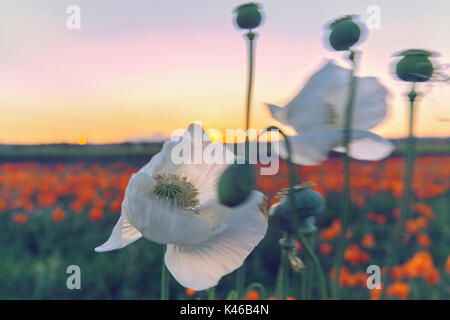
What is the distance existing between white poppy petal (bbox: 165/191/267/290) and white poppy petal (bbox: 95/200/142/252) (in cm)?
4

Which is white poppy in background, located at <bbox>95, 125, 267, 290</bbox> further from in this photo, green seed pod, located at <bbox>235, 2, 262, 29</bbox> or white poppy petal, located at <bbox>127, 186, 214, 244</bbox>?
green seed pod, located at <bbox>235, 2, 262, 29</bbox>

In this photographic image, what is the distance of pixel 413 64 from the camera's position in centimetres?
35

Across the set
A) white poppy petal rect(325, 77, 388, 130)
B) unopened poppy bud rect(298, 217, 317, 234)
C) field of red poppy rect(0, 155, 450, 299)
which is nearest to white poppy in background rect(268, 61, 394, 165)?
white poppy petal rect(325, 77, 388, 130)

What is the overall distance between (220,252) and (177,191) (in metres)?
0.07

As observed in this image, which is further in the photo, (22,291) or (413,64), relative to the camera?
(22,291)

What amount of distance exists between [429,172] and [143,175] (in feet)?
9.42

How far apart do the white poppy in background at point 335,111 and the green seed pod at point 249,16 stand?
0.07 m

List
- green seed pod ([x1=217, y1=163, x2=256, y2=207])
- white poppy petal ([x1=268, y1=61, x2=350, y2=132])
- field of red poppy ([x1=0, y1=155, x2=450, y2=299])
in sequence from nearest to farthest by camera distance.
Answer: green seed pod ([x1=217, y1=163, x2=256, y2=207])
white poppy petal ([x1=268, y1=61, x2=350, y2=132])
field of red poppy ([x1=0, y1=155, x2=450, y2=299])

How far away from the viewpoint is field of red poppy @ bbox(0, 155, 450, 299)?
1267 mm

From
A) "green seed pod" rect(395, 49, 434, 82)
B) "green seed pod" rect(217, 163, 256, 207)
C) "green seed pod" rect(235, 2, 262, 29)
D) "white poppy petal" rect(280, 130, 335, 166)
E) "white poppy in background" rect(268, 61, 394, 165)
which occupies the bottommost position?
"green seed pod" rect(217, 163, 256, 207)

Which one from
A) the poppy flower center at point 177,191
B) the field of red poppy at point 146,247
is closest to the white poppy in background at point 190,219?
the poppy flower center at point 177,191
